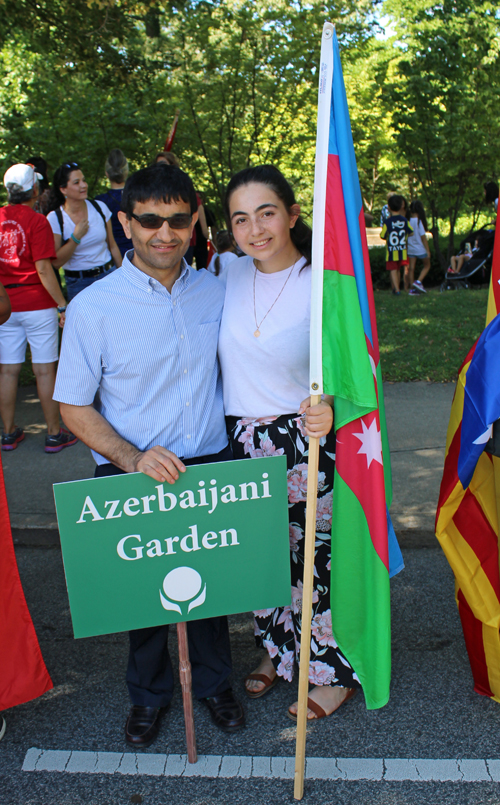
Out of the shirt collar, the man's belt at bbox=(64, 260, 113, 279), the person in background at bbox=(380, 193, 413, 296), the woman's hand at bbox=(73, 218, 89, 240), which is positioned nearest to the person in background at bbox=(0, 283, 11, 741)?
the shirt collar

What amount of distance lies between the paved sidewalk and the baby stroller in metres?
5.71

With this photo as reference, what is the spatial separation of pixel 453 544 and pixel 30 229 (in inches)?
148

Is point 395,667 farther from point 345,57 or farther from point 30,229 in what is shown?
point 345,57

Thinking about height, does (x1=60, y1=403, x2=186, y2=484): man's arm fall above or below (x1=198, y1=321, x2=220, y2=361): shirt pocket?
below

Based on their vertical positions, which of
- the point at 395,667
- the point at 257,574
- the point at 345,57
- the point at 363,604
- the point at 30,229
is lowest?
the point at 395,667

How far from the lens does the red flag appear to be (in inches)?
99.4

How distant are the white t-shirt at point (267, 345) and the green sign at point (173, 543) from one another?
332 mm

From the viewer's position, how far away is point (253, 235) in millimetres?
2359

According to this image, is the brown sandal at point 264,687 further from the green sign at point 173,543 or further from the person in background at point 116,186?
the person in background at point 116,186

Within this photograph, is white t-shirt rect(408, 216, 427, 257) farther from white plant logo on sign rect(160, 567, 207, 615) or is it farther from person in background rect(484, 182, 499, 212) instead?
white plant logo on sign rect(160, 567, 207, 615)

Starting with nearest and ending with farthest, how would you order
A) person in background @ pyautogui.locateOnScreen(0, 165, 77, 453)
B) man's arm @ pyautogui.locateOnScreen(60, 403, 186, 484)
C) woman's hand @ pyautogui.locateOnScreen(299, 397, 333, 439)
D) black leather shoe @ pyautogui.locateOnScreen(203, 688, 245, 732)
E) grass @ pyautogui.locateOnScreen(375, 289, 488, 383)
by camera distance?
woman's hand @ pyautogui.locateOnScreen(299, 397, 333, 439), man's arm @ pyautogui.locateOnScreen(60, 403, 186, 484), black leather shoe @ pyautogui.locateOnScreen(203, 688, 245, 732), person in background @ pyautogui.locateOnScreen(0, 165, 77, 453), grass @ pyautogui.locateOnScreen(375, 289, 488, 383)

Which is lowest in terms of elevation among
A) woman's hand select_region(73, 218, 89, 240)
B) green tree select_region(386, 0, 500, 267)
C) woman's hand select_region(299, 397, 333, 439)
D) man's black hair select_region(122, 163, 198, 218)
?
woman's hand select_region(299, 397, 333, 439)

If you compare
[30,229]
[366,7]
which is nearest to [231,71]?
[366,7]

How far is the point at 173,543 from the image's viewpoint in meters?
2.28
